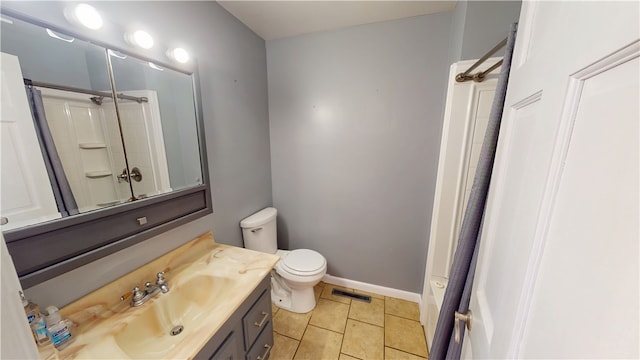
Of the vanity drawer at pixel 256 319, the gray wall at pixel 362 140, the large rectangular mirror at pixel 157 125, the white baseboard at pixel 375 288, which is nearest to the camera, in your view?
the large rectangular mirror at pixel 157 125

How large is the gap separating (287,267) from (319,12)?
6.18 feet

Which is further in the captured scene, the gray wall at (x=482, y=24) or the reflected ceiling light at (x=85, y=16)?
the gray wall at (x=482, y=24)

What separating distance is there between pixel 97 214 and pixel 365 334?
177cm

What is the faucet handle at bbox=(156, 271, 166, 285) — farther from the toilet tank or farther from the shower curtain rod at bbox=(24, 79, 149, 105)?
the shower curtain rod at bbox=(24, 79, 149, 105)

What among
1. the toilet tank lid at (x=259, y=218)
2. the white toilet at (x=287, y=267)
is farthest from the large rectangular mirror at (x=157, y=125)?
the white toilet at (x=287, y=267)

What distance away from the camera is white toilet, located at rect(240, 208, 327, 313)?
1655mm

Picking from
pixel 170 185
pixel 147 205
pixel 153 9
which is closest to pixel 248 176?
pixel 170 185

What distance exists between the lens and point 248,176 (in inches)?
69.9

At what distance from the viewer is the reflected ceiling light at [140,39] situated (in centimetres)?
94

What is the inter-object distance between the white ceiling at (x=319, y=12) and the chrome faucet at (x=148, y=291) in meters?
1.67

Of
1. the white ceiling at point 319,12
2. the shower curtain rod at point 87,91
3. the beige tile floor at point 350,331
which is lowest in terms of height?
the beige tile floor at point 350,331

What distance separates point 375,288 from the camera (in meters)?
2.02

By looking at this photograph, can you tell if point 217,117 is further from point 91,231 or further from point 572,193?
point 572,193

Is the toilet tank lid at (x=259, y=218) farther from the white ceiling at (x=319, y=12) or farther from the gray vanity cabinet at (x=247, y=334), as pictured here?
the white ceiling at (x=319, y=12)
